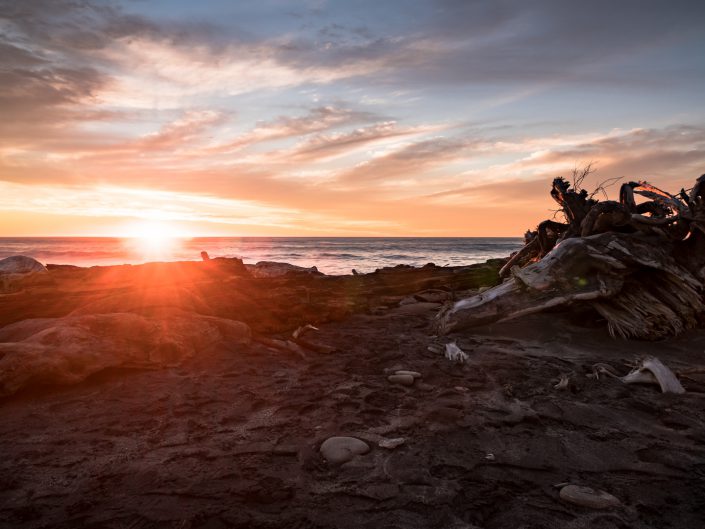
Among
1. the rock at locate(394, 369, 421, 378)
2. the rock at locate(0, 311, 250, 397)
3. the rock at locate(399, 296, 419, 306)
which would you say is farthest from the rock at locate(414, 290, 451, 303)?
the rock at locate(394, 369, 421, 378)

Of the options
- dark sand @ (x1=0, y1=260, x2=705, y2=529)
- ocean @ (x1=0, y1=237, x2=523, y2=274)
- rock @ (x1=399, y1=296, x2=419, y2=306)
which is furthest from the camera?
ocean @ (x1=0, y1=237, x2=523, y2=274)

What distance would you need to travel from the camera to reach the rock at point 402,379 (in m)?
4.78

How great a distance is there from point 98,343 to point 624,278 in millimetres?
7996

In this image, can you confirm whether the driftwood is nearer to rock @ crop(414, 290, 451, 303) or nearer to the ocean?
rock @ crop(414, 290, 451, 303)

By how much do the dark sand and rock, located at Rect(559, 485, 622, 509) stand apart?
0.17ft

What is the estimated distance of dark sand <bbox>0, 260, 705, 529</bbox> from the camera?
99.7 inches

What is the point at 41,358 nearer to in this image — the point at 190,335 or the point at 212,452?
the point at 190,335

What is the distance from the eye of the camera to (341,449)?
3.23 m

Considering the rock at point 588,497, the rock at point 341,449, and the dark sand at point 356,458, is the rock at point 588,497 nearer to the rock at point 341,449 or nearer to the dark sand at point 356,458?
the dark sand at point 356,458

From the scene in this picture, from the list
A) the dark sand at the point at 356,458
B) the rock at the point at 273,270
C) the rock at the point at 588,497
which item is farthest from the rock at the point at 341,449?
the rock at the point at 273,270

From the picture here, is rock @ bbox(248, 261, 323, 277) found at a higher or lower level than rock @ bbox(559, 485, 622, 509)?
higher

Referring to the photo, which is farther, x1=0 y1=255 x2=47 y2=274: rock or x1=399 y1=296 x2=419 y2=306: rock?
x1=0 y1=255 x2=47 y2=274: rock

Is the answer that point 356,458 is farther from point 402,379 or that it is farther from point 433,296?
point 433,296

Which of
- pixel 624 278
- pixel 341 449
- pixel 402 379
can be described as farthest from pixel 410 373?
pixel 624 278
